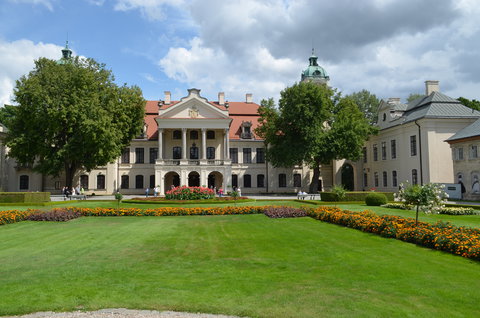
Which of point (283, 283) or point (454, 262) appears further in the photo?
point (454, 262)

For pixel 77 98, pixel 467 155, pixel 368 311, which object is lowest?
pixel 368 311

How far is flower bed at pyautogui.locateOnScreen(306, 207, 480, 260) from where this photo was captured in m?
9.62

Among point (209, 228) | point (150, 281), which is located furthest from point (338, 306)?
point (209, 228)

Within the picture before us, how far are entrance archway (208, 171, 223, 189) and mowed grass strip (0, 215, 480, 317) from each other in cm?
3687

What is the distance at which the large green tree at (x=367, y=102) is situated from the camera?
68875 mm

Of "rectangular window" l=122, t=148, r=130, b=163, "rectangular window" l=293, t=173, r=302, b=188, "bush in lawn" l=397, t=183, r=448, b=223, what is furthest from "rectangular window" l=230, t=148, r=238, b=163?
"bush in lawn" l=397, t=183, r=448, b=223

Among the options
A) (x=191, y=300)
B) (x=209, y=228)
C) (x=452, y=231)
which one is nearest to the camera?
(x=191, y=300)

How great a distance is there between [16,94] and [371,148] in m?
43.4

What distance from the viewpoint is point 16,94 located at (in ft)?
120

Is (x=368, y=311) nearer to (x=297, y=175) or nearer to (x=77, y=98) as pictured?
(x=77, y=98)

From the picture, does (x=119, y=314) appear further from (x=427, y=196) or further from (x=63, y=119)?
(x=63, y=119)

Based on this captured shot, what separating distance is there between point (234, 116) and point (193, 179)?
39.8 ft

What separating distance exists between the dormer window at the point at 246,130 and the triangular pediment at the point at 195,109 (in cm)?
536

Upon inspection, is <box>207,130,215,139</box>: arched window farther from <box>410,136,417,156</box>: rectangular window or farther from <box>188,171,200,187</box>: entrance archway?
<box>410,136,417,156</box>: rectangular window
